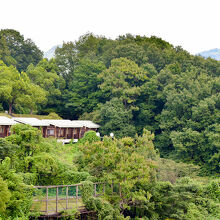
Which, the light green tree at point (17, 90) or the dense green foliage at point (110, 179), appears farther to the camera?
the light green tree at point (17, 90)

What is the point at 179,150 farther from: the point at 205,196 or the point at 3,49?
the point at 3,49

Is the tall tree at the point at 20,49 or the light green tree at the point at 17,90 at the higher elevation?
the tall tree at the point at 20,49

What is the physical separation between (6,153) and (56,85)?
27638 mm

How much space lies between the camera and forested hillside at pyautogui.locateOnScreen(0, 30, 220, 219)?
47.8 feet

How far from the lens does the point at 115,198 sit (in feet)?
46.9

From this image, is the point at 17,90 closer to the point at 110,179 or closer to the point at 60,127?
the point at 60,127

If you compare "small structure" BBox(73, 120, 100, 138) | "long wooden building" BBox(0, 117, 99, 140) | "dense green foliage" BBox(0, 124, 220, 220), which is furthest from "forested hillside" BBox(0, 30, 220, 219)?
"long wooden building" BBox(0, 117, 99, 140)

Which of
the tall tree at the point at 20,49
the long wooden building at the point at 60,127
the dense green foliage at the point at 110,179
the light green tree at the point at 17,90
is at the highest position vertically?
the tall tree at the point at 20,49

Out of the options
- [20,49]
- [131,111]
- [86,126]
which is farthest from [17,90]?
[20,49]

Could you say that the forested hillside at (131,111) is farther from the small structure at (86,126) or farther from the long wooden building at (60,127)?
the long wooden building at (60,127)

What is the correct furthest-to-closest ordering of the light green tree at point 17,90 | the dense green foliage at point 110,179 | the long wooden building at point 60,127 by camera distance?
1. the light green tree at point 17,90
2. the long wooden building at point 60,127
3. the dense green foliage at point 110,179

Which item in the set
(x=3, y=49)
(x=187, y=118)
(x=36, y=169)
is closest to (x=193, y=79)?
(x=187, y=118)

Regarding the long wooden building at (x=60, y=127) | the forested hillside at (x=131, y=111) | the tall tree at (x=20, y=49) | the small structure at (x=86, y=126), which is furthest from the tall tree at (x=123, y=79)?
the tall tree at (x=20, y=49)

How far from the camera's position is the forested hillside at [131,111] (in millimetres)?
14570
